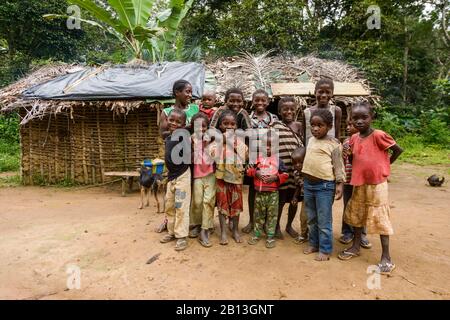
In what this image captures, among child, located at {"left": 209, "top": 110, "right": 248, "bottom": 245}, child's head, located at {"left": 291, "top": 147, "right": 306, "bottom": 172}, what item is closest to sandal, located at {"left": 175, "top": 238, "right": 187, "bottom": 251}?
child, located at {"left": 209, "top": 110, "right": 248, "bottom": 245}

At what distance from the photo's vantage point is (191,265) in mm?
3021

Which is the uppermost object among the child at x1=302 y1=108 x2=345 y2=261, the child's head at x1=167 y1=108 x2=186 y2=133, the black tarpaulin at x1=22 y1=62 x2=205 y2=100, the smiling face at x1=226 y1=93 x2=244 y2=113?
the black tarpaulin at x1=22 y1=62 x2=205 y2=100

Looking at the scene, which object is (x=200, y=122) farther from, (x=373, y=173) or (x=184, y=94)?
(x=373, y=173)

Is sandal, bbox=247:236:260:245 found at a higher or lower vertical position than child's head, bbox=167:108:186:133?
lower

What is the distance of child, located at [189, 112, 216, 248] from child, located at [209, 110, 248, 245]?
0.08 metres

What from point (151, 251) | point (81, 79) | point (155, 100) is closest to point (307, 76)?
point (155, 100)

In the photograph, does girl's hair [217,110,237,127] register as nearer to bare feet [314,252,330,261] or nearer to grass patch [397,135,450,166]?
bare feet [314,252,330,261]

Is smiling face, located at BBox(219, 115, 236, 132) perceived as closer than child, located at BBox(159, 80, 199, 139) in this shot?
Yes

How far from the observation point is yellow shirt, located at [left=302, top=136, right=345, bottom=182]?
297 cm

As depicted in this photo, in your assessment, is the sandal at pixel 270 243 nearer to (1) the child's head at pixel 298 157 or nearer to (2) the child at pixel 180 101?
(1) the child's head at pixel 298 157

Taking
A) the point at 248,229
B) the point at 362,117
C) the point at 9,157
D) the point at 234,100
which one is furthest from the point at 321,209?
the point at 9,157

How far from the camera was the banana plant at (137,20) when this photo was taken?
7.64 metres

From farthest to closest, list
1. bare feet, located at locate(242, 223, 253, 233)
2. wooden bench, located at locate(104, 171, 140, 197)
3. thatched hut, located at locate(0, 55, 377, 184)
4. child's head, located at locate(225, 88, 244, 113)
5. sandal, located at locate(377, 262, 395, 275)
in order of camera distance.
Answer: thatched hut, located at locate(0, 55, 377, 184)
wooden bench, located at locate(104, 171, 140, 197)
bare feet, located at locate(242, 223, 253, 233)
child's head, located at locate(225, 88, 244, 113)
sandal, located at locate(377, 262, 395, 275)

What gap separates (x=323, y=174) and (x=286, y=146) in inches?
22.2
